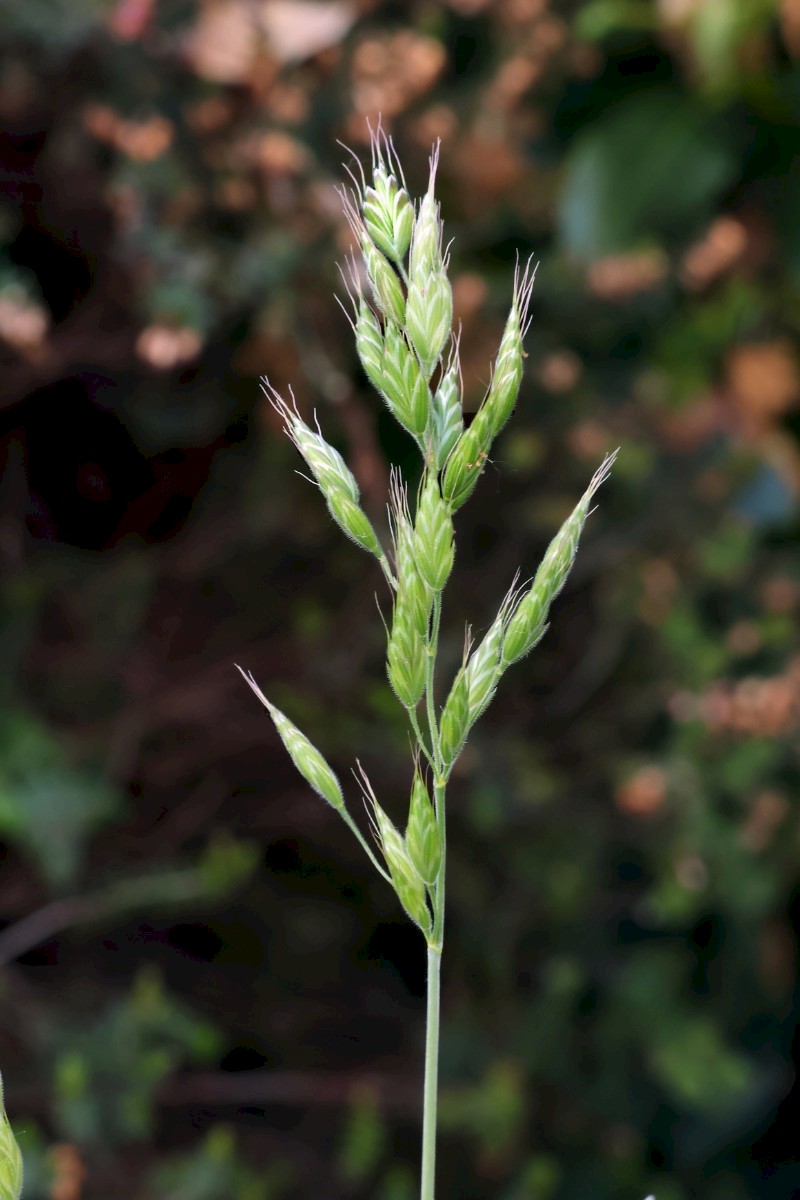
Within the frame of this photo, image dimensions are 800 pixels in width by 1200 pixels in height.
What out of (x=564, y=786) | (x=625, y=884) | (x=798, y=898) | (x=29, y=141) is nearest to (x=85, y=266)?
(x=29, y=141)

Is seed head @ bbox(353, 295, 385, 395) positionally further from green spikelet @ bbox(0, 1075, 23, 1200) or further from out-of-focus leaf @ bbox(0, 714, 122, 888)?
out-of-focus leaf @ bbox(0, 714, 122, 888)

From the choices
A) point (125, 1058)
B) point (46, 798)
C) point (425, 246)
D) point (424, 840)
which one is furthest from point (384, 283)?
point (125, 1058)

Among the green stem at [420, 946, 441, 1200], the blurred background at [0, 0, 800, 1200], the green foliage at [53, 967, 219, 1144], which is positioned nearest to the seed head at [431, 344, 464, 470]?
the green stem at [420, 946, 441, 1200]

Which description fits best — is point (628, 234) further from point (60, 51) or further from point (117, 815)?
point (117, 815)

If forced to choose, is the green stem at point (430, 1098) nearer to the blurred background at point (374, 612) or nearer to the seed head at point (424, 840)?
the seed head at point (424, 840)

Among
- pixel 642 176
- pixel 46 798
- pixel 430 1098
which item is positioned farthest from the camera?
pixel 642 176

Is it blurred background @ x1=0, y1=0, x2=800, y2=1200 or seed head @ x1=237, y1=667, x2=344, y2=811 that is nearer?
seed head @ x1=237, y1=667, x2=344, y2=811

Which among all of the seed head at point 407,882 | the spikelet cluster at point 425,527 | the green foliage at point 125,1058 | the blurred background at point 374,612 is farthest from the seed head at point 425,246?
the green foliage at point 125,1058

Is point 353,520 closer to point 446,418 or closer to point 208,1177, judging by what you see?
point 446,418
